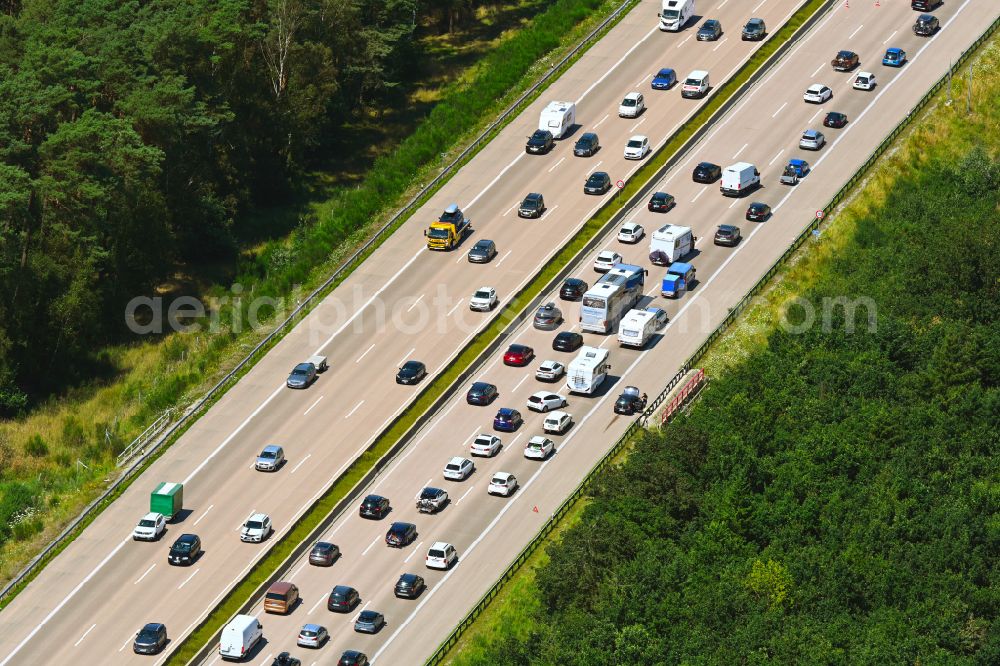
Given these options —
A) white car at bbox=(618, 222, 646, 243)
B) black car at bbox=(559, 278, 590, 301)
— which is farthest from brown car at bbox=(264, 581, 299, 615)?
white car at bbox=(618, 222, 646, 243)

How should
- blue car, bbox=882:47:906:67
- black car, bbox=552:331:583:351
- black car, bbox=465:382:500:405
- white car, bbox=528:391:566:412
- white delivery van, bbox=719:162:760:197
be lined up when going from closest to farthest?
white car, bbox=528:391:566:412 → black car, bbox=465:382:500:405 → black car, bbox=552:331:583:351 → white delivery van, bbox=719:162:760:197 → blue car, bbox=882:47:906:67

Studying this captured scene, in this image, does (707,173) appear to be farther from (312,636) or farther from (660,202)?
(312,636)

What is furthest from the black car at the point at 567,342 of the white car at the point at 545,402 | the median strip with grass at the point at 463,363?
the white car at the point at 545,402

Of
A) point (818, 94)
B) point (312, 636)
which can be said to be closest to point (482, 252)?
point (818, 94)

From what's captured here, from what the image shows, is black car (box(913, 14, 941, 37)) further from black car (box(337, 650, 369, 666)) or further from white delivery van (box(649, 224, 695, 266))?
black car (box(337, 650, 369, 666))

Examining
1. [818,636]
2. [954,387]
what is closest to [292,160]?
[954,387]

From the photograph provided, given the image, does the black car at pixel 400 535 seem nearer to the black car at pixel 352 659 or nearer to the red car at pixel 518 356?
the black car at pixel 352 659
